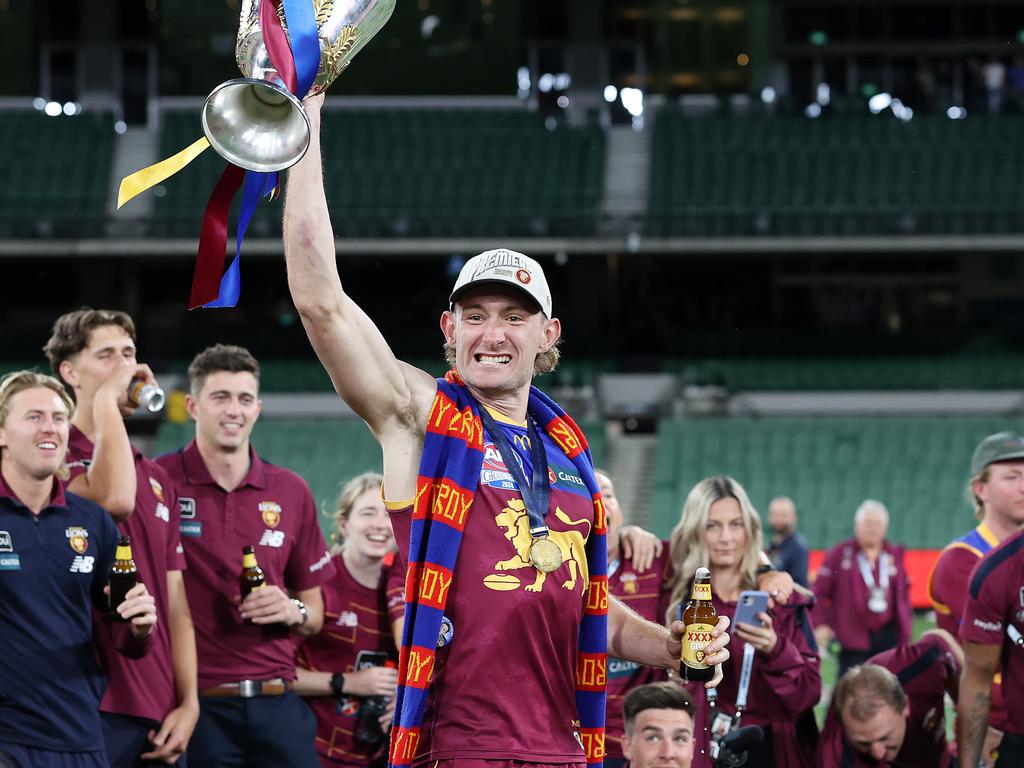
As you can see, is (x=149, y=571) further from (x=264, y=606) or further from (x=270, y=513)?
(x=270, y=513)

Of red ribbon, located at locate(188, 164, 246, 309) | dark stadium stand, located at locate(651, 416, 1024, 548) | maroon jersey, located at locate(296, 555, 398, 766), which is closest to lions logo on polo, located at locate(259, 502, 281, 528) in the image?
maroon jersey, located at locate(296, 555, 398, 766)

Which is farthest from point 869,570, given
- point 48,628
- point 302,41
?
point 302,41

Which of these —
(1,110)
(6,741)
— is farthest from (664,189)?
(6,741)

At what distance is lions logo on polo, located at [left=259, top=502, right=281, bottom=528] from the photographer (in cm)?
582

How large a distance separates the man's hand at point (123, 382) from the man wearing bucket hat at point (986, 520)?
3346mm

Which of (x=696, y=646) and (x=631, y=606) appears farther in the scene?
(x=631, y=606)

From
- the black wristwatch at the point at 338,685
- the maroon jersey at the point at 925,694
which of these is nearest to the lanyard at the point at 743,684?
the maroon jersey at the point at 925,694

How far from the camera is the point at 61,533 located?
489 cm

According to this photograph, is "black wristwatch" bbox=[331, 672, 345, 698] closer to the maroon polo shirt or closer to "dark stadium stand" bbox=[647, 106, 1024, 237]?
the maroon polo shirt

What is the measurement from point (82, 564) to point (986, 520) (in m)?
3.69

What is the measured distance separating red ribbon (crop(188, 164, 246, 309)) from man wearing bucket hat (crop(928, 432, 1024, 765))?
11.9ft

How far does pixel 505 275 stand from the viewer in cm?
365

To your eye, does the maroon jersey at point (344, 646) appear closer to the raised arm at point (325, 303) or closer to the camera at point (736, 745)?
the camera at point (736, 745)

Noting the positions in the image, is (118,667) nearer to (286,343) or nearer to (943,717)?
(943,717)
